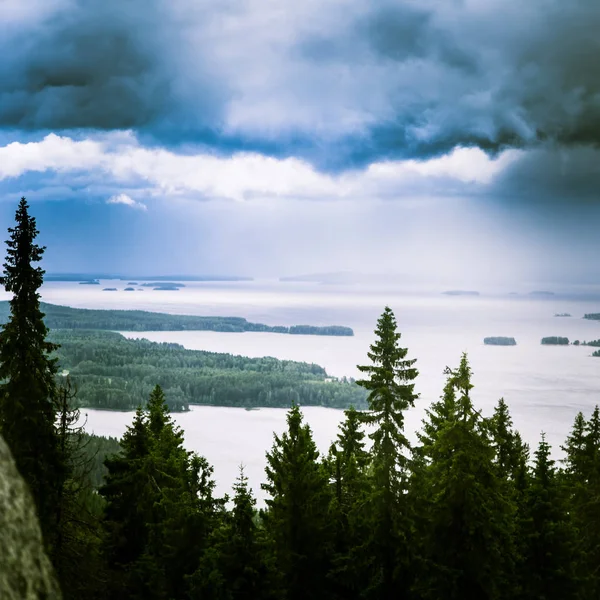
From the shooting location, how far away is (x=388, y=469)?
20.1m

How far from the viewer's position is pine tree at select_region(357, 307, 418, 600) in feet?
65.8

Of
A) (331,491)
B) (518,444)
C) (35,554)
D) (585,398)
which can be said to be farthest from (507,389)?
(35,554)

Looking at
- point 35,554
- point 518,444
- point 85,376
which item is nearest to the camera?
point 35,554

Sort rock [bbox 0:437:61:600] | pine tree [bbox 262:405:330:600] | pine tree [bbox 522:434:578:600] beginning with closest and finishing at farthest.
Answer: rock [bbox 0:437:61:600]
pine tree [bbox 262:405:330:600]
pine tree [bbox 522:434:578:600]

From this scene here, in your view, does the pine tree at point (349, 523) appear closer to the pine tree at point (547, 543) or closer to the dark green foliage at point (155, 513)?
the dark green foliage at point (155, 513)

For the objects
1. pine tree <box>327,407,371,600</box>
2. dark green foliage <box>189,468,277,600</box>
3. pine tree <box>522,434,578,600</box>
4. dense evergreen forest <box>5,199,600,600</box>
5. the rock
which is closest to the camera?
the rock

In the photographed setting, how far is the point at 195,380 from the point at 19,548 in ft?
506

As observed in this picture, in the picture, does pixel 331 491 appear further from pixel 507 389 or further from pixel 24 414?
pixel 507 389

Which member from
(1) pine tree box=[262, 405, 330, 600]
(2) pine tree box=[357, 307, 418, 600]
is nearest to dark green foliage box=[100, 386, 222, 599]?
(1) pine tree box=[262, 405, 330, 600]

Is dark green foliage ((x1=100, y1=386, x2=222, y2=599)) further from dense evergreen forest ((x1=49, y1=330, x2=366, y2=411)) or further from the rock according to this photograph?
dense evergreen forest ((x1=49, y1=330, x2=366, y2=411))

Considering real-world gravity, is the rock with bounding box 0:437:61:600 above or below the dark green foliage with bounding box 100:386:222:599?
above

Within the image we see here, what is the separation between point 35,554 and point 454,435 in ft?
55.2

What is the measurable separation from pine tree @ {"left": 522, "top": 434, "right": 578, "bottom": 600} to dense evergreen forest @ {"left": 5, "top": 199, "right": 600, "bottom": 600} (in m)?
0.05

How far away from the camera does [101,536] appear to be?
24250mm
